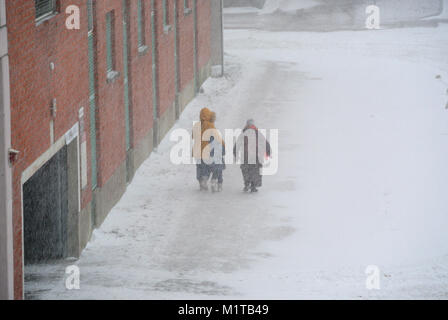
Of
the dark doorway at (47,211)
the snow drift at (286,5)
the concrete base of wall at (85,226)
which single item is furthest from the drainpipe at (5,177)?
the snow drift at (286,5)

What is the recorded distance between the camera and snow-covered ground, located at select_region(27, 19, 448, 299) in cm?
1400

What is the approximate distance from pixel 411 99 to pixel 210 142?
11.4 metres

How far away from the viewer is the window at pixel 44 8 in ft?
44.4

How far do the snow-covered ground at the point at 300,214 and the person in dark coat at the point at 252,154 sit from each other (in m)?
0.32

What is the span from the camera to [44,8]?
13.9 m

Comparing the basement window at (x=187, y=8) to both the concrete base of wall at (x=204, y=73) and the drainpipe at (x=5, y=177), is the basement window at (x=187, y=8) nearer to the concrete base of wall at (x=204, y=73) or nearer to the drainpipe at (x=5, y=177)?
the concrete base of wall at (x=204, y=73)

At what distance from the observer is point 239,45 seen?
41.8 m

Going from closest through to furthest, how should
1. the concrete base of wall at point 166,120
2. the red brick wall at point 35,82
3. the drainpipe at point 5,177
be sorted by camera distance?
the drainpipe at point 5,177 → the red brick wall at point 35,82 → the concrete base of wall at point 166,120

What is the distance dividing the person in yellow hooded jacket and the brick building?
1426 millimetres

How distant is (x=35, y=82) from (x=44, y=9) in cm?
147
